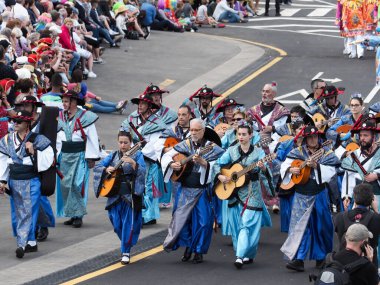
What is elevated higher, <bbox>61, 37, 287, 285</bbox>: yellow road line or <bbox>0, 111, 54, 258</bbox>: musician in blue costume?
<bbox>0, 111, 54, 258</bbox>: musician in blue costume

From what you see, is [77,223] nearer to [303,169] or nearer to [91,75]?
[303,169]

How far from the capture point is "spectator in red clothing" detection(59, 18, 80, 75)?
29.0m

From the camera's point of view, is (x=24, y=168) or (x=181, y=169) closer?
(x=181, y=169)

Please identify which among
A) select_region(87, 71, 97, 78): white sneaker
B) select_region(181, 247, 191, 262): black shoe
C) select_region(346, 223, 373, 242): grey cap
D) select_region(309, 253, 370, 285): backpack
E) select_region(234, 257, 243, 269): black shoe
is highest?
select_region(346, 223, 373, 242): grey cap

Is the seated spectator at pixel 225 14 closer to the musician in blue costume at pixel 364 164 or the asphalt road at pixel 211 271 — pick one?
the asphalt road at pixel 211 271

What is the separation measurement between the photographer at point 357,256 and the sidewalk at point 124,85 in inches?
225

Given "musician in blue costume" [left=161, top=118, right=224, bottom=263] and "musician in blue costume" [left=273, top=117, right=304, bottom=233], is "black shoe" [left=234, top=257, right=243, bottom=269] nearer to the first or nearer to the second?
"musician in blue costume" [left=161, top=118, right=224, bottom=263]

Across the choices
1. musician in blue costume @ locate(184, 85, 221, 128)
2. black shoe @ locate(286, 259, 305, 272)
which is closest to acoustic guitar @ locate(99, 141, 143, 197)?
black shoe @ locate(286, 259, 305, 272)

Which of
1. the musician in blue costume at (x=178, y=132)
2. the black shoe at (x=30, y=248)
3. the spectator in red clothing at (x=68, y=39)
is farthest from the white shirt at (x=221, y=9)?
the black shoe at (x=30, y=248)

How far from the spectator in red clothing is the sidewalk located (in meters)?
0.98

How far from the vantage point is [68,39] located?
29.1 meters

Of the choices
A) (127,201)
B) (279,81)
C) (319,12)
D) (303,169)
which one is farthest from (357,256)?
(319,12)

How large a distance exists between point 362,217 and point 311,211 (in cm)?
304

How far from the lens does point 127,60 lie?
110 ft
